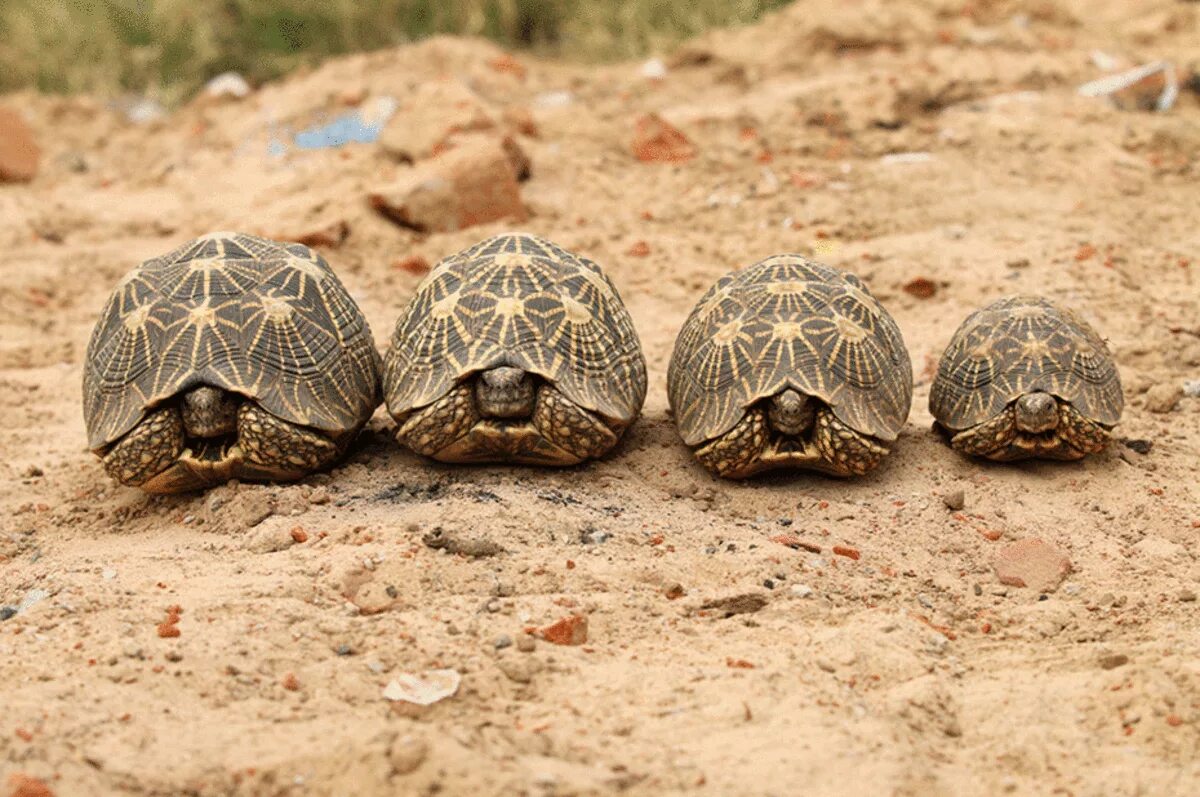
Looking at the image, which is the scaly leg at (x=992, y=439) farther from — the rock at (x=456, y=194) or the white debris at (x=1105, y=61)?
the white debris at (x=1105, y=61)

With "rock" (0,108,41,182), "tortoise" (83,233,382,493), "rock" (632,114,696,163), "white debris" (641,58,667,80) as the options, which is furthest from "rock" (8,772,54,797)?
"white debris" (641,58,667,80)

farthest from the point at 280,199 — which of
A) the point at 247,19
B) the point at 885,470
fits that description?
the point at 885,470

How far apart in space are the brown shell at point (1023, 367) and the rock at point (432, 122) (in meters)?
4.29

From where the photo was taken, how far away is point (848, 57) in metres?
10.4

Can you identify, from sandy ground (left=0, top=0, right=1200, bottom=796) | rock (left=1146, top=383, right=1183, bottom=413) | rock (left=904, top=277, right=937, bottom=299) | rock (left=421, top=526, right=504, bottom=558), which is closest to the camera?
sandy ground (left=0, top=0, right=1200, bottom=796)

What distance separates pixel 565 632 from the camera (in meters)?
4.05

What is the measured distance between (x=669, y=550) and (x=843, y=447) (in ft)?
2.72

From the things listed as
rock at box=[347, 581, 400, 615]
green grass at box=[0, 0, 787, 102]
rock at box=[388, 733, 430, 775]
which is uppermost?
green grass at box=[0, 0, 787, 102]

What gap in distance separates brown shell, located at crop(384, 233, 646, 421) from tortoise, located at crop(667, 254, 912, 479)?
12.3 inches

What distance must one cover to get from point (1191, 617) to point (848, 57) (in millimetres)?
6841

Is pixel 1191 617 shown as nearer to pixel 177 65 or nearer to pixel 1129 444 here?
pixel 1129 444

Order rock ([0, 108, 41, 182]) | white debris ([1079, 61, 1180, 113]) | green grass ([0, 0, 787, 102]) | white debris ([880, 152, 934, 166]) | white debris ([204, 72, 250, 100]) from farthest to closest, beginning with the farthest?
green grass ([0, 0, 787, 102]) < white debris ([204, 72, 250, 100]) < rock ([0, 108, 41, 182]) < white debris ([1079, 61, 1180, 113]) < white debris ([880, 152, 934, 166])

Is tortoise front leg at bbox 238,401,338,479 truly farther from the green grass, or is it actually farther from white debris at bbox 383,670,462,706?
the green grass

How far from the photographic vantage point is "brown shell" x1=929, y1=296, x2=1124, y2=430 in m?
5.31
